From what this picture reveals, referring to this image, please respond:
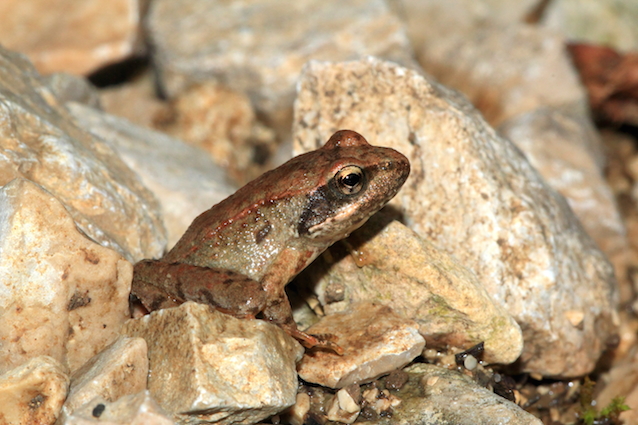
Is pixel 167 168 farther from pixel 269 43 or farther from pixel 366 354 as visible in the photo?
pixel 366 354

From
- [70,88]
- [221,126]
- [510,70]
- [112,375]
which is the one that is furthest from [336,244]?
[510,70]

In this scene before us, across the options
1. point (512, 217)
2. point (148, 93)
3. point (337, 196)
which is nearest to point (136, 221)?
point (337, 196)

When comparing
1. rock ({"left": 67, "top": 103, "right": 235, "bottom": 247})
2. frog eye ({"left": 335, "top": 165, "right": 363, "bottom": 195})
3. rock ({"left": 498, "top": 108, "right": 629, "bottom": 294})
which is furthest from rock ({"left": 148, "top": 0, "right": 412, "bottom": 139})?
frog eye ({"left": 335, "top": 165, "right": 363, "bottom": 195})

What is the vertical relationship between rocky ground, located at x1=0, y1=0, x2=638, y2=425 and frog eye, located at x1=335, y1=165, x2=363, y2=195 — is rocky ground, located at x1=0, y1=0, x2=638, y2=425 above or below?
below

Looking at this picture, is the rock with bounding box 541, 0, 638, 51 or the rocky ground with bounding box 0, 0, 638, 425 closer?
the rocky ground with bounding box 0, 0, 638, 425

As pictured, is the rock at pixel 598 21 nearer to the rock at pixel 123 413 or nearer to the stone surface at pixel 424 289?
the stone surface at pixel 424 289

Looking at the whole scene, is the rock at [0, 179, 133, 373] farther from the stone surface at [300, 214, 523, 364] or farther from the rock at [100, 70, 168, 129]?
the rock at [100, 70, 168, 129]

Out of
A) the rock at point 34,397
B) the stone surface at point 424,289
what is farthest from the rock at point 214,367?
the stone surface at point 424,289
